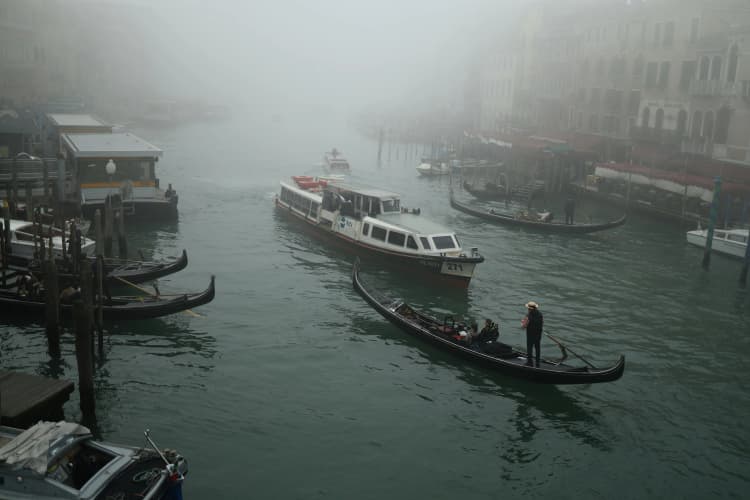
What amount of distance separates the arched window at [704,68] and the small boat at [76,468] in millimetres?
52008

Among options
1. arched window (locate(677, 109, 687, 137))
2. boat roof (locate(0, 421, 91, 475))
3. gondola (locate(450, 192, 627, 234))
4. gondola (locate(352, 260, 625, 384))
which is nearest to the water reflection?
gondola (locate(352, 260, 625, 384))

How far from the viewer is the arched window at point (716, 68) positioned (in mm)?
51597

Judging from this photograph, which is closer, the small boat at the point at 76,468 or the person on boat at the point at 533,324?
the small boat at the point at 76,468

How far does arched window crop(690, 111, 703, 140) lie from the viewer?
5356cm

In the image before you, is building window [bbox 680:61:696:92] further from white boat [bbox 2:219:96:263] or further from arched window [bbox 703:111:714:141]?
white boat [bbox 2:219:96:263]

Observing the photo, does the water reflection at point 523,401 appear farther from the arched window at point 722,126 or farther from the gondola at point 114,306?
the arched window at point 722,126

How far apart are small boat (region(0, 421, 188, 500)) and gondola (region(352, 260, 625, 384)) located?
10174 millimetres

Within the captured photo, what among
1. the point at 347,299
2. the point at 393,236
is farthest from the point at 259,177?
the point at 347,299

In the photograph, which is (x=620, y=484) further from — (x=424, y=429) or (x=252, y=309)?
(x=252, y=309)

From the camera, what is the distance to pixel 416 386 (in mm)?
20609

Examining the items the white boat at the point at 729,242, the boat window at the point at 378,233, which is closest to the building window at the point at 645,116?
the white boat at the point at 729,242

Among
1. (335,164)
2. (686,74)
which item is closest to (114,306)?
(686,74)

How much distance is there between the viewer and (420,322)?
76.3ft

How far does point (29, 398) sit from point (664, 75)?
57445mm
